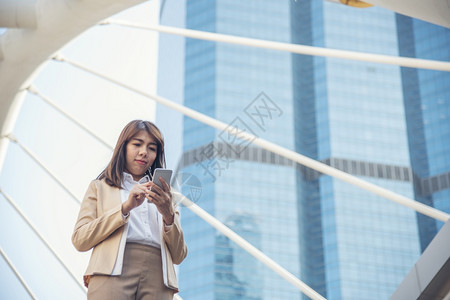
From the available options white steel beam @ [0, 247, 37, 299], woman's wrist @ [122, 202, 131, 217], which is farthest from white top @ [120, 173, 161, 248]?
white steel beam @ [0, 247, 37, 299]

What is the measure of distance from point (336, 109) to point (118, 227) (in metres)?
74.8

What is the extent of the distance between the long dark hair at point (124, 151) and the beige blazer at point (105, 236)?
3.3 inches

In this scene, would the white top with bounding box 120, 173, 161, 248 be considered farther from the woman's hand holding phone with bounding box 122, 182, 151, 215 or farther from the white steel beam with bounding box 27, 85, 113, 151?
the white steel beam with bounding box 27, 85, 113, 151

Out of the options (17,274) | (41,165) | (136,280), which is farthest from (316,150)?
(136,280)

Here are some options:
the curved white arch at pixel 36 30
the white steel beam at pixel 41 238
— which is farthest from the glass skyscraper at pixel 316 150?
the curved white arch at pixel 36 30

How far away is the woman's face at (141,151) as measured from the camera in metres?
2.73

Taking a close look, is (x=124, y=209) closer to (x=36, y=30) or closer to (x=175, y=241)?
(x=175, y=241)

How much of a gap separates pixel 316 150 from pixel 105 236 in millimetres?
72048

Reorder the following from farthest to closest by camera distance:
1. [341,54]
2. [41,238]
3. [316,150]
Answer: [316,150], [41,238], [341,54]

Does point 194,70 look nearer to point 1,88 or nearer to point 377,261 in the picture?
point 377,261

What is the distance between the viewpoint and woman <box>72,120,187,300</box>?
2.50m

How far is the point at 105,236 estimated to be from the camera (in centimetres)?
254

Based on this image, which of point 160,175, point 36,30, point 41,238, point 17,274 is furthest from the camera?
point 17,274

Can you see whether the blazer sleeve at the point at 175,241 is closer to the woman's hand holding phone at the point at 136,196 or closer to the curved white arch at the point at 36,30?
the woman's hand holding phone at the point at 136,196
